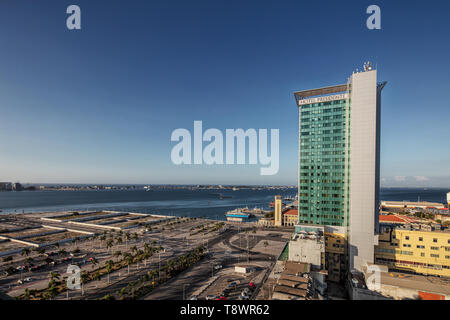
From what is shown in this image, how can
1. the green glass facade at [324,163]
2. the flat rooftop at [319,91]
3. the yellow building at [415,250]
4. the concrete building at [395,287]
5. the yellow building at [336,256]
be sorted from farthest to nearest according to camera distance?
the flat rooftop at [319,91] → the green glass facade at [324,163] → the yellow building at [336,256] → the yellow building at [415,250] → the concrete building at [395,287]

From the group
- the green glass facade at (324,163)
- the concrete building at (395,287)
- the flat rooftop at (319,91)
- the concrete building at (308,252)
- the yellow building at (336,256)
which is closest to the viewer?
the concrete building at (395,287)

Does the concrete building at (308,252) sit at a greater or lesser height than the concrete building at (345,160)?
lesser

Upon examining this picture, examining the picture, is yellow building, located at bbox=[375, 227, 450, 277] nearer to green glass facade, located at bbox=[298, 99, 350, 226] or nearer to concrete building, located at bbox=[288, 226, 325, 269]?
green glass facade, located at bbox=[298, 99, 350, 226]

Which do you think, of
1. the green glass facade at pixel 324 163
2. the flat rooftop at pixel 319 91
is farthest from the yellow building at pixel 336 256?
the flat rooftop at pixel 319 91

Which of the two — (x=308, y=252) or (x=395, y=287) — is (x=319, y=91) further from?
(x=395, y=287)

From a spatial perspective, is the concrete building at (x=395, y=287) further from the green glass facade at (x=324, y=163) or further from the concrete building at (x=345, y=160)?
the green glass facade at (x=324, y=163)

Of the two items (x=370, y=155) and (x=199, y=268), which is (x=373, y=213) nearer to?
(x=370, y=155)
